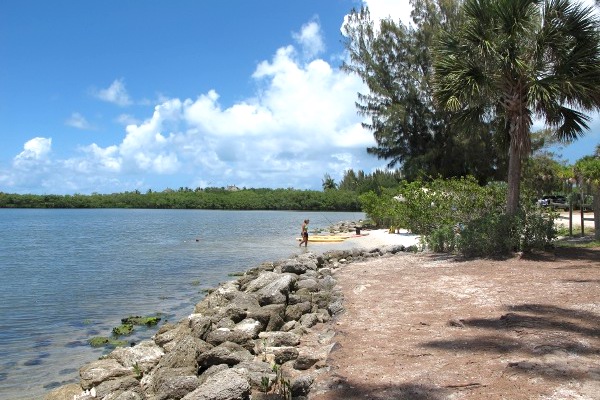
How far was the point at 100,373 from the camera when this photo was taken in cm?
745

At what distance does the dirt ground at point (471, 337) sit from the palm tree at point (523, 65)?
15.5 ft

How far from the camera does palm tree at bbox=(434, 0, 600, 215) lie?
14000 mm

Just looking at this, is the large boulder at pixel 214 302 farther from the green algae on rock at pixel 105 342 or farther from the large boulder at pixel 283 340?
the large boulder at pixel 283 340

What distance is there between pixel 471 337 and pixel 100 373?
16.8 feet

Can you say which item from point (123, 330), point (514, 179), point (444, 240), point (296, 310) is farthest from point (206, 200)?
point (296, 310)

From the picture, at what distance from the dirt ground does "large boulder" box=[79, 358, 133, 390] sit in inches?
126

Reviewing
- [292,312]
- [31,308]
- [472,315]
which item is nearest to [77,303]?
[31,308]

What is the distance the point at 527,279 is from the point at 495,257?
133 inches

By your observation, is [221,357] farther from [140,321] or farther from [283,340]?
[140,321]

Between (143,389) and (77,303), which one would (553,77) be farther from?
(77,303)

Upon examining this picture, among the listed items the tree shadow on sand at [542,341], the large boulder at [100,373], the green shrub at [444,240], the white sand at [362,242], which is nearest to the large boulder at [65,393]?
the large boulder at [100,373]

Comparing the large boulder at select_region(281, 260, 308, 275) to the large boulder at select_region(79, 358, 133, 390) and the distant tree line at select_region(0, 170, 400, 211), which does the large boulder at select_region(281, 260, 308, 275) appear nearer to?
the large boulder at select_region(79, 358, 133, 390)

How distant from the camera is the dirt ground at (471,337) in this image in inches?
199

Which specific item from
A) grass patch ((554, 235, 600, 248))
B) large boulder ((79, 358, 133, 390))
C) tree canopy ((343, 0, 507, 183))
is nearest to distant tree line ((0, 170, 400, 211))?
tree canopy ((343, 0, 507, 183))
